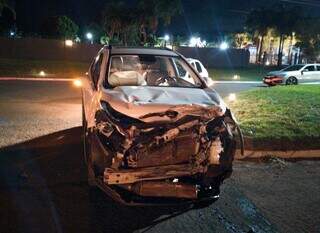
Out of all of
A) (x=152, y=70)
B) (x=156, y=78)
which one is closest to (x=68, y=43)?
(x=152, y=70)

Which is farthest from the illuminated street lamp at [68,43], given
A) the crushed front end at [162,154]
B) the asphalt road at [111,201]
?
the crushed front end at [162,154]

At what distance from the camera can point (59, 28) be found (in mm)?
48156

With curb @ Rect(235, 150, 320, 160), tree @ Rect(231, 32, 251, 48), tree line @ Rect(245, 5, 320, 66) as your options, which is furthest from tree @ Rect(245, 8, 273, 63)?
curb @ Rect(235, 150, 320, 160)

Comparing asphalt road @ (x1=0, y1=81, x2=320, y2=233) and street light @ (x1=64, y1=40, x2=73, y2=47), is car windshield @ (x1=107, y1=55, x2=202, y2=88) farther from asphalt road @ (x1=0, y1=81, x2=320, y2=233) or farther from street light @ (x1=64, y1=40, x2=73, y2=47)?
street light @ (x1=64, y1=40, x2=73, y2=47)

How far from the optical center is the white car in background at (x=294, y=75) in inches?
987

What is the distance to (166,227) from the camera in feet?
15.8

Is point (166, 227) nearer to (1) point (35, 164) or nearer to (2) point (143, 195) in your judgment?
(2) point (143, 195)

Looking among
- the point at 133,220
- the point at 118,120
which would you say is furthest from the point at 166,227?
the point at 118,120

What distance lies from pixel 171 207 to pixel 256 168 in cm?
238

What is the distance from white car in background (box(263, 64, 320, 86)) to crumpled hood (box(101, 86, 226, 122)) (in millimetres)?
19631

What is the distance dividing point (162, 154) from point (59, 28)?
45.6 meters

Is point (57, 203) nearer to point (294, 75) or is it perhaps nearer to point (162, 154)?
point (162, 154)

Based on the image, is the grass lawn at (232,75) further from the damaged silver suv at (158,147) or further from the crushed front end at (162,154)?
the crushed front end at (162,154)

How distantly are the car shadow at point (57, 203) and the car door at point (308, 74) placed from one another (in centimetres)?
2145
